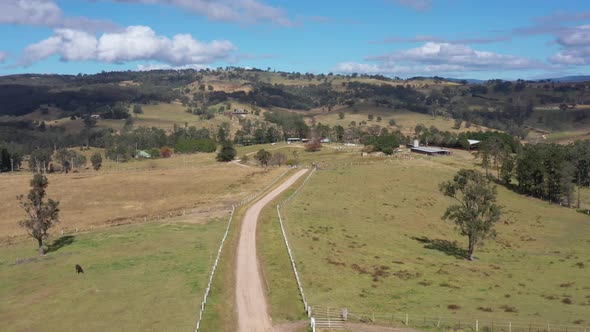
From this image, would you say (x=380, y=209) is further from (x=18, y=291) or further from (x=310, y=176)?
(x=18, y=291)

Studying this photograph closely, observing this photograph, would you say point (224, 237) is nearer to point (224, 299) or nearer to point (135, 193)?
point (224, 299)

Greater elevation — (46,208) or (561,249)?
(46,208)

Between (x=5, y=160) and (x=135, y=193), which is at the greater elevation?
(x=5, y=160)

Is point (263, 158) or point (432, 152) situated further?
point (432, 152)

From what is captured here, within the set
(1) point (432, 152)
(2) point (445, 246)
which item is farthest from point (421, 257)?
(1) point (432, 152)

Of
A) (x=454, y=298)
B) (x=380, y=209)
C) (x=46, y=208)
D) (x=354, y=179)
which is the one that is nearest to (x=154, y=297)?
(x=454, y=298)
